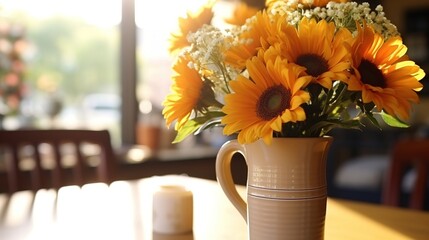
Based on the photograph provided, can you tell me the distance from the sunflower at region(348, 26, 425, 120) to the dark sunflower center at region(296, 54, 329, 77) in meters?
0.04

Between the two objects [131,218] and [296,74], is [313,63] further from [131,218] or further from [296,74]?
[131,218]

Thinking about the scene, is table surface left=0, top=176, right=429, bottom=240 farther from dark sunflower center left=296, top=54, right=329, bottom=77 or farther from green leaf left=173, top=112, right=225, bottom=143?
dark sunflower center left=296, top=54, right=329, bottom=77

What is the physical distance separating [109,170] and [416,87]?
1.21m

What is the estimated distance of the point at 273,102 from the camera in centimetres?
67

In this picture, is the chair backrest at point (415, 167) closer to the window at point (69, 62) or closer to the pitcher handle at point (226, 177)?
the pitcher handle at point (226, 177)

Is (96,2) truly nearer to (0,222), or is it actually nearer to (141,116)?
A: (141,116)

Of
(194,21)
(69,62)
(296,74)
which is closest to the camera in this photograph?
(296,74)

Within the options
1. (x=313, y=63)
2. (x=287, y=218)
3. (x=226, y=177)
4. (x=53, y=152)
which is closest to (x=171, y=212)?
(x=226, y=177)

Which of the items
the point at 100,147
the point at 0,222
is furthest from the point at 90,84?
the point at 0,222

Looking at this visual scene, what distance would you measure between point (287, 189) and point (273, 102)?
14cm

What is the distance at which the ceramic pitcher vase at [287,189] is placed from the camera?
29.0 inches

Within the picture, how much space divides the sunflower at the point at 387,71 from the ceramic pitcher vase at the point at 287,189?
11 centimetres

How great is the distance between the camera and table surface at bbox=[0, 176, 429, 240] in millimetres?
976

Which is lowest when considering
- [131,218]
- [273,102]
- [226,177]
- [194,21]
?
[131,218]
